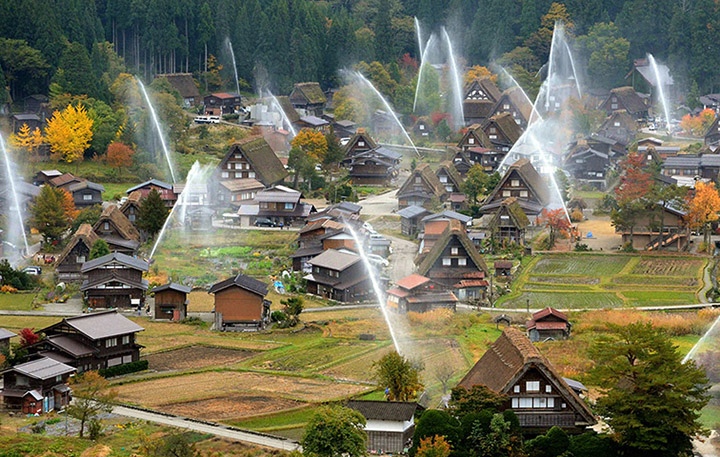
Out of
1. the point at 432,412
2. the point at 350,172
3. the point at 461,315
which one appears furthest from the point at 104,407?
the point at 350,172

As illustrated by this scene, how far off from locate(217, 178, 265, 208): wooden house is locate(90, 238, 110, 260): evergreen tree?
1389 centimetres

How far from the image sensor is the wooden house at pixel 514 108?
87.8 metres

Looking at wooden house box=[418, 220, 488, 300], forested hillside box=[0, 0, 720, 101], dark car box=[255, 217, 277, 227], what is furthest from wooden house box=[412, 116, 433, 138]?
wooden house box=[418, 220, 488, 300]

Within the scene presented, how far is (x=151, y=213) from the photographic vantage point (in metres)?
59.6

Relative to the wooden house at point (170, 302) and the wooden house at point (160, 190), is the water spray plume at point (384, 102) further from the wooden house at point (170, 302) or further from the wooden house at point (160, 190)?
the wooden house at point (170, 302)

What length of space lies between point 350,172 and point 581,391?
1660 inches

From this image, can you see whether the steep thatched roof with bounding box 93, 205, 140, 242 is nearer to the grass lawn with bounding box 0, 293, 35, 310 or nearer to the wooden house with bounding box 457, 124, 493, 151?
the grass lawn with bounding box 0, 293, 35, 310

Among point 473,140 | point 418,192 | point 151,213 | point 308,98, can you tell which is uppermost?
point 308,98

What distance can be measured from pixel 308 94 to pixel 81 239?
39.2 metres

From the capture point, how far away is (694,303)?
48938 mm

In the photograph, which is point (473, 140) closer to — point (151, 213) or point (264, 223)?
point (264, 223)

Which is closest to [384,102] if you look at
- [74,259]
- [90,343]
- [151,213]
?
[151,213]

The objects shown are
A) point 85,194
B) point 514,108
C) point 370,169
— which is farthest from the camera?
point 514,108

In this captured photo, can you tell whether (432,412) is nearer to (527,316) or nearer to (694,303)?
(527,316)
